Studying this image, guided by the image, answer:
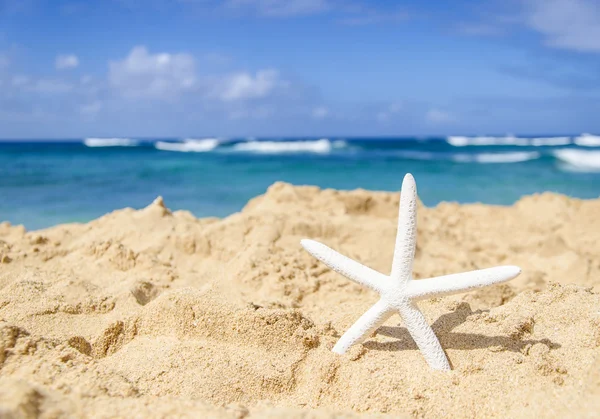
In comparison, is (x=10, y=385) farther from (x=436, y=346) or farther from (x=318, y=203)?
(x=318, y=203)

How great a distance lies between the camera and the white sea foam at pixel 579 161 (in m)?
22.3

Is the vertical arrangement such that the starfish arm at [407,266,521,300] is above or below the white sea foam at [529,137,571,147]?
below

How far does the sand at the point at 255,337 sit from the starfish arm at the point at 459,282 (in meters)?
0.35

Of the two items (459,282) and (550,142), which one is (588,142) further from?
(459,282)

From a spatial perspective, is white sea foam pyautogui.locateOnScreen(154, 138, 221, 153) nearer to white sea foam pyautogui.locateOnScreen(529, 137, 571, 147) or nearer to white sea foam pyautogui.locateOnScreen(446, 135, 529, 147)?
white sea foam pyautogui.locateOnScreen(446, 135, 529, 147)

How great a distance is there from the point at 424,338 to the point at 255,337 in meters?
0.93

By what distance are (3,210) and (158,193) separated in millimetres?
3776

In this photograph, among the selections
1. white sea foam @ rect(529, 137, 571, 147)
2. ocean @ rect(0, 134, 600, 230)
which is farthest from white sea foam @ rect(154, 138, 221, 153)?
white sea foam @ rect(529, 137, 571, 147)

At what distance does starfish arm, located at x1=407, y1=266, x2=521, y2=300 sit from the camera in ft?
8.89

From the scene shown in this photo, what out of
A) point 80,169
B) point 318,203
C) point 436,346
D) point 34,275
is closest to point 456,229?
point 318,203

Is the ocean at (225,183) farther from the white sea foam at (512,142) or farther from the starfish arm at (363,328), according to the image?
the white sea foam at (512,142)

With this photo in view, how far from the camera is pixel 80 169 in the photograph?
63.8 feet

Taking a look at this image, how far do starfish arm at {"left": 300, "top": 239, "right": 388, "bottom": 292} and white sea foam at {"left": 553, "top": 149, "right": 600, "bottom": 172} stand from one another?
68.3 feet

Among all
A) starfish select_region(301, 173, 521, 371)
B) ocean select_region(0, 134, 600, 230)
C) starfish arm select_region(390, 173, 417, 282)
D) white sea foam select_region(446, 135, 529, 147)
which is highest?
white sea foam select_region(446, 135, 529, 147)
